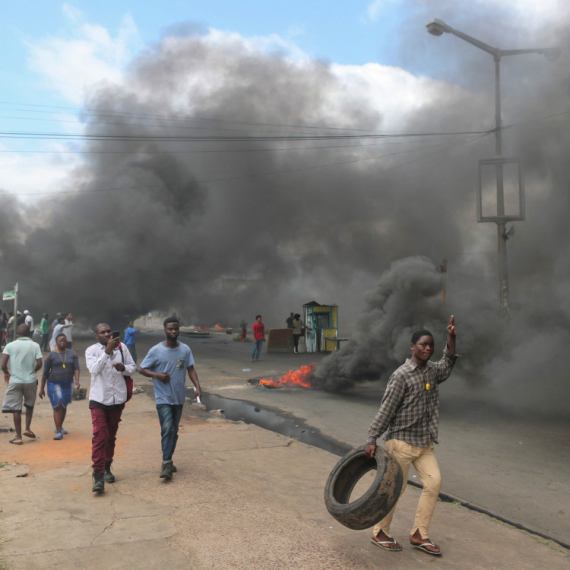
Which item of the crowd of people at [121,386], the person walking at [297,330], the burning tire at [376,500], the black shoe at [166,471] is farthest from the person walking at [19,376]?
the person walking at [297,330]

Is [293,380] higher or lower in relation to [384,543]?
lower

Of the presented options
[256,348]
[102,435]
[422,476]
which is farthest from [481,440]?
[256,348]

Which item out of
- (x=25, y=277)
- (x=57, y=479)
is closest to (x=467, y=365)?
(x=57, y=479)

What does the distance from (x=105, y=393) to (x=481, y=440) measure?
4465 millimetres

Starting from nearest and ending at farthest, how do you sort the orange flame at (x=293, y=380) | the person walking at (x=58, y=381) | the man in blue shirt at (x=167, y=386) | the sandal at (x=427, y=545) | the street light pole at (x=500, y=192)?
the sandal at (x=427, y=545) → the man in blue shirt at (x=167, y=386) → the person walking at (x=58, y=381) → the street light pole at (x=500, y=192) → the orange flame at (x=293, y=380)

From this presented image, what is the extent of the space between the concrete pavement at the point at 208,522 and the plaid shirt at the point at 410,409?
70cm

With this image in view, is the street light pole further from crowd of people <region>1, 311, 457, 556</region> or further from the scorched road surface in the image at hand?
crowd of people <region>1, 311, 457, 556</region>

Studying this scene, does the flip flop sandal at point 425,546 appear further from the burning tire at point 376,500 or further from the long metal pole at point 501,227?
the long metal pole at point 501,227

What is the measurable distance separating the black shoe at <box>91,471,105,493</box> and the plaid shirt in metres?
2.22

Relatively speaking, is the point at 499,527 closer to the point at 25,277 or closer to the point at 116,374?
the point at 116,374

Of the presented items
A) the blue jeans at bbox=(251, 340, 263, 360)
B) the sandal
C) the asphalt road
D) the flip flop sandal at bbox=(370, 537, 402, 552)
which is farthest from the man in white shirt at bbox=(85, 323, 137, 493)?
the blue jeans at bbox=(251, 340, 263, 360)

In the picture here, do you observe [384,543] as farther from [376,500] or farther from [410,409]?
[410,409]

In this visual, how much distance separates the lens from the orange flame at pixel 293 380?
36.4 ft

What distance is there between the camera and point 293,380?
1138 centimetres
